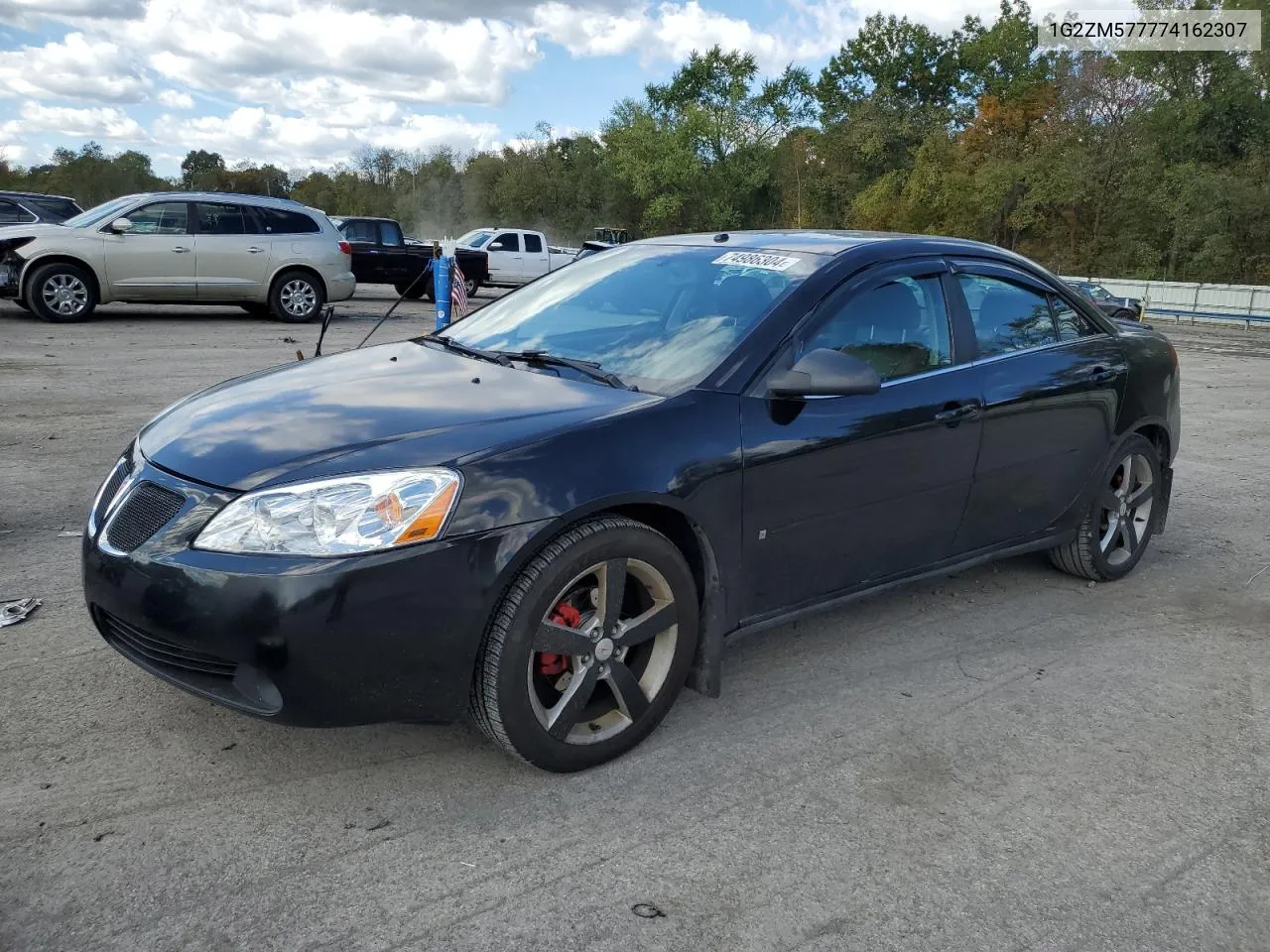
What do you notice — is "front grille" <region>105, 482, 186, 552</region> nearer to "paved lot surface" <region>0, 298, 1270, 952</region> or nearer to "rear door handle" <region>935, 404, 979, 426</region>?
"paved lot surface" <region>0, 298, 1270, 952</region>

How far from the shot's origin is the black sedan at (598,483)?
2695mm

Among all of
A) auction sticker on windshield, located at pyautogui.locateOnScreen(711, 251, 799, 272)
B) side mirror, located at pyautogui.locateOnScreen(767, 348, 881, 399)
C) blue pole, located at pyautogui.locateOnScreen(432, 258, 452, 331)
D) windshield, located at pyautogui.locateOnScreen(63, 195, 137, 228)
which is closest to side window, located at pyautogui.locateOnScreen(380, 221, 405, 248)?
blue pole, located at pyautogui.locateOnScreen(432, 258, 452, 331)

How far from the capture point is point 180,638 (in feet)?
8.91

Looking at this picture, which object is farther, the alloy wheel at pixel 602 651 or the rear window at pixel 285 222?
the rear window at pixel 285 222

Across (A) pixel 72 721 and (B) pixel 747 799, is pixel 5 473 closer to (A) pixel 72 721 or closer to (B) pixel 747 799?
(A) pixel 72 721

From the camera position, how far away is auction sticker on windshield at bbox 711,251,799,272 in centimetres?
379

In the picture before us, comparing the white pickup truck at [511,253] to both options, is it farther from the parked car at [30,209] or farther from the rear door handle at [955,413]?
the rear door handle at [955,413]

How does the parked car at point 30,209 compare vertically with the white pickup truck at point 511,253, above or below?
above

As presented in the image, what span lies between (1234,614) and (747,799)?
2885 millimetres

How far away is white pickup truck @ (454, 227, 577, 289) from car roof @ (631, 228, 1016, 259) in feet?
74.1

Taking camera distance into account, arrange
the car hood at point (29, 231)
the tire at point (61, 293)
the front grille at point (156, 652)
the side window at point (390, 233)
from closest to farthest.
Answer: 1. the front grille at point (156, 652)
2. the car hood at point (29, 231)
3. the tire at point (61, 293)
4. the side window at point (390, 233)

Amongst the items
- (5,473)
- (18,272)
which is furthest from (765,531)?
(18,272)

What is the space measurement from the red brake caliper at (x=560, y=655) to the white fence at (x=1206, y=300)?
31380 millimetres

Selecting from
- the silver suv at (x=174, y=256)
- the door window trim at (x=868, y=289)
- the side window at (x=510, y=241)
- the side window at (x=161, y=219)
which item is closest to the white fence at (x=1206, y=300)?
the side window at (x=510, y=241)
